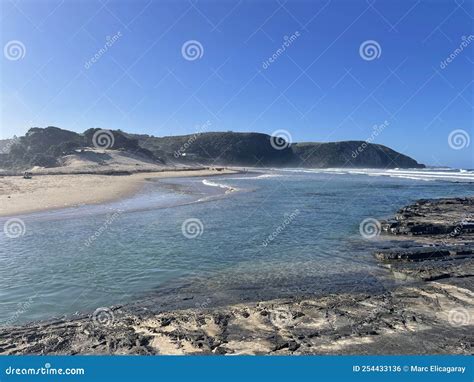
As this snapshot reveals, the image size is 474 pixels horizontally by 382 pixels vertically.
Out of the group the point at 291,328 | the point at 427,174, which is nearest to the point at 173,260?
the point at 291,328

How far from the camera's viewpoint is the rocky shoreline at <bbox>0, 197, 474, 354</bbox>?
7105 mm

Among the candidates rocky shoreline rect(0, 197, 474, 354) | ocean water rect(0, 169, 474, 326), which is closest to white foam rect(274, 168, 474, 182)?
ocean water rect(0, 169, 474, 326)

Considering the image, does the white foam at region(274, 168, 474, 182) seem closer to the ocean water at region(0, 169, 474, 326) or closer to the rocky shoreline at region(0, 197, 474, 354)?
the ocean water at region(0, 169, 474, 326)

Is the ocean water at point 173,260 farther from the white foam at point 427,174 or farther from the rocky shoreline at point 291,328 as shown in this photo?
the white foam at point 427,174

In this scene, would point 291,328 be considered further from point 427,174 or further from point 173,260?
point 427,174

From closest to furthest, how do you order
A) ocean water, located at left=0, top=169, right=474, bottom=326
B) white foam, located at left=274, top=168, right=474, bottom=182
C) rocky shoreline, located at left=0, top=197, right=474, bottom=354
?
rocky shoreline, located at left=0, top=197, right=474, bottom=354 → ocean water, located at left=0, top=169, right=474, bottom=326 → white foam, located at left=274, top=168, right=474, bottom=182

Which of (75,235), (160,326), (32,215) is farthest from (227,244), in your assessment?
(32,215)

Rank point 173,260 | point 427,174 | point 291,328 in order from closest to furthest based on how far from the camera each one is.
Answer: point 291,328, point 173,260, point 427,174

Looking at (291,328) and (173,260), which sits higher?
(173,260)

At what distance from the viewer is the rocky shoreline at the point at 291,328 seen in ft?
Answer: 23.3

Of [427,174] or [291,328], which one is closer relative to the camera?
[291,328]

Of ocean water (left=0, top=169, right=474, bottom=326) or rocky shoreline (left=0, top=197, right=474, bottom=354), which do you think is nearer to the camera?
rocky shoreline (left=0, top=197, right=474, bottom=354)

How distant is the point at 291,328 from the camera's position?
790cm

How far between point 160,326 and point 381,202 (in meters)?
28.7
